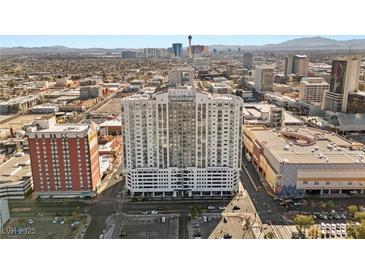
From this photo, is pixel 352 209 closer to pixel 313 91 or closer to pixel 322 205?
pixel 322 205

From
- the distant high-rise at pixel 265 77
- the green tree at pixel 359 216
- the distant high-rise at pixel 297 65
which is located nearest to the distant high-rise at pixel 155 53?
the distant high-rise at pixel 297 65

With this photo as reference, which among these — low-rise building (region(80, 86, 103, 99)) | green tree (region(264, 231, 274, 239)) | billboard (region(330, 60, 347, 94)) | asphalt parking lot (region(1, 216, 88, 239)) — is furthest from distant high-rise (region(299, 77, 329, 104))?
asphalt parking lot (region(1, 216, 88, 239))

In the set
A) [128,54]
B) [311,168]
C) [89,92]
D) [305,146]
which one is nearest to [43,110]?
[89,92]

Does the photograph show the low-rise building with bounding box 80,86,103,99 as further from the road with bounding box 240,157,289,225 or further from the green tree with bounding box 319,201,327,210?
the green tree with bounding box 319,201,327,210

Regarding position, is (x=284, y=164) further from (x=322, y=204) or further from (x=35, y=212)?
(x=35, y=212)

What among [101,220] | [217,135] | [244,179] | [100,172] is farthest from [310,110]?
[101,220]

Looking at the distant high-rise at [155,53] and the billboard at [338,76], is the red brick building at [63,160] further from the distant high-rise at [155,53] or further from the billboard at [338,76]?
the distant high-rise at [155,53]
